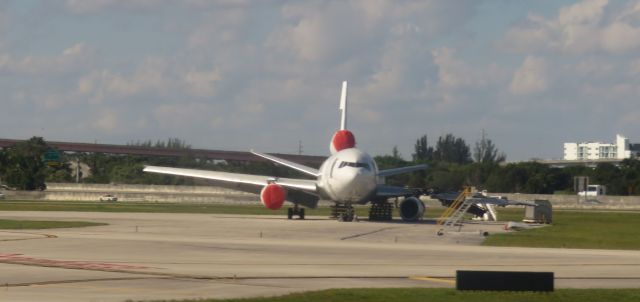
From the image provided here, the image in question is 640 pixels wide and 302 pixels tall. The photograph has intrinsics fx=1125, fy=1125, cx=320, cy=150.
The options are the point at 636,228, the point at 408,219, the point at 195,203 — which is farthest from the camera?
the point at 195,203

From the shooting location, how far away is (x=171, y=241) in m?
44.0

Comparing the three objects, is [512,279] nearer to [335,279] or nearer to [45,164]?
[335,279]

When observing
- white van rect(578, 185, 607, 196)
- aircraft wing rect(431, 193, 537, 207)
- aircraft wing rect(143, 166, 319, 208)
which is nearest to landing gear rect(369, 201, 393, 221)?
aircraft wing rect(431, 193, 537, 207)

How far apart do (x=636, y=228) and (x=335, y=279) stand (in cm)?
3961

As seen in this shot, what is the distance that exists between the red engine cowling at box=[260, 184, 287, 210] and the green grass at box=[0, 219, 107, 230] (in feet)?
45.1

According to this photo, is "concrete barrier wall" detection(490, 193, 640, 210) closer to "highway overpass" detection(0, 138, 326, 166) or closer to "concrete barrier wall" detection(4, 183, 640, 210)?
"concrete barrier wall" detection(4, 183, 640, 210)

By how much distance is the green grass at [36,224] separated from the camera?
53406 millimetres

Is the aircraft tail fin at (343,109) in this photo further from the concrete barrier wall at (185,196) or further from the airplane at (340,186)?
the concrete barrier wall at (185,196)

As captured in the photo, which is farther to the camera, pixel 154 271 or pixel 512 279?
pixel 154 271

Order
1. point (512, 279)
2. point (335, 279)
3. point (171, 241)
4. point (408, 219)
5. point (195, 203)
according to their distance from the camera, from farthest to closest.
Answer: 1. point (195, 203)
2. point (408, 219)
3. point (171, 241)
4. point (335, 279)
5. point (512, 279)

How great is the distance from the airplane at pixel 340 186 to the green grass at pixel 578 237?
1025 centimetres

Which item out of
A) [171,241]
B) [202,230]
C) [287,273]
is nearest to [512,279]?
[287,273]

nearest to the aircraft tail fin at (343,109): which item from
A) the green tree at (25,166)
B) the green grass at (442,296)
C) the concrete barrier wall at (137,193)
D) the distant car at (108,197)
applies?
the concrete barrier wall at (137,193)

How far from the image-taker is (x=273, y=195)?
69500 millimetres
